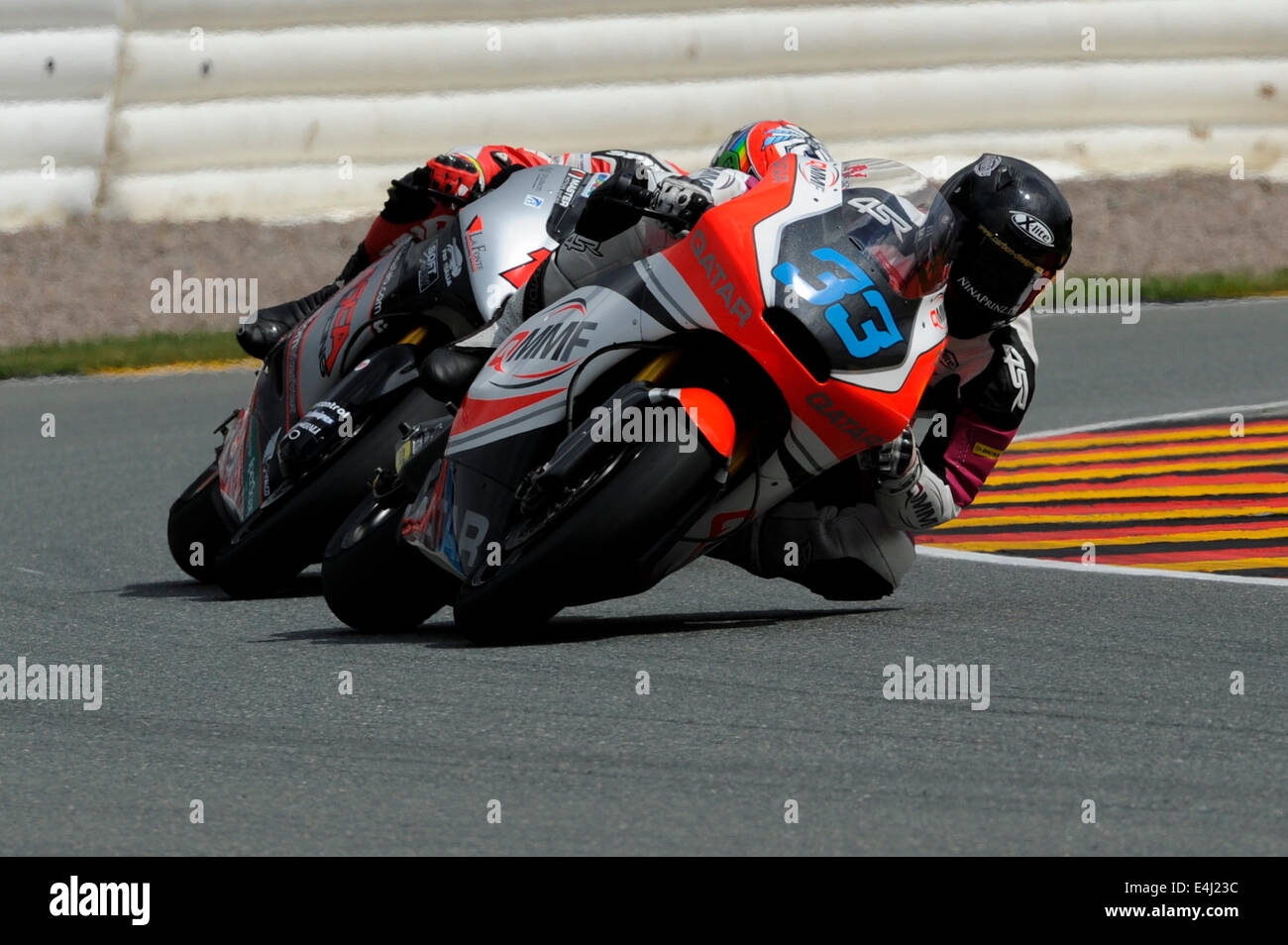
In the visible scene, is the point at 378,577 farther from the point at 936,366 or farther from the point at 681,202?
the point at 936,366

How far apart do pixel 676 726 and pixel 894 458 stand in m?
1.22

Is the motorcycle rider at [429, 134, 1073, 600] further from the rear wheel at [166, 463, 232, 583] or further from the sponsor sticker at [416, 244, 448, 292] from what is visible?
the rear wheel at [166, 463, 232, 583]

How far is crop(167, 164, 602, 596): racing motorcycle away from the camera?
645 cm

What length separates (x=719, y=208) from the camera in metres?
5.39

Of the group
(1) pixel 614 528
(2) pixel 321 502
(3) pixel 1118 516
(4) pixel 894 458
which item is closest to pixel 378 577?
(2) pixel 321 502

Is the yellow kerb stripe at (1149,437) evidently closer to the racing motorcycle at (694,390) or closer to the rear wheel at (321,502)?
the rear wheel at (321,502)

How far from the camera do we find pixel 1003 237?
573cm

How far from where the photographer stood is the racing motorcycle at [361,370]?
6.45m

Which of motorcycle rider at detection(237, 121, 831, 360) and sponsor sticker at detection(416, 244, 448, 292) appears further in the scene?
motorcycle rider at detection(237, 121, 831, 360)

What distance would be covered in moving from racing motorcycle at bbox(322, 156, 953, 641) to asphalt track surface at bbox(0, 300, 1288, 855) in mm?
315

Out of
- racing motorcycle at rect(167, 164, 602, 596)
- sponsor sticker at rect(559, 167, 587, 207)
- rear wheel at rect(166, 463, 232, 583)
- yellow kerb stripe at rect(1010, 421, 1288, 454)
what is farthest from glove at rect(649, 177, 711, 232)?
yellow kerb stripe at rect(1010, 421, 1288, 454)

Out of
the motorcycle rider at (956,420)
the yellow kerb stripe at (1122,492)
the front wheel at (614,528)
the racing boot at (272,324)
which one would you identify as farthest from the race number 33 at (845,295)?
the yellow kerb stripe at (1122,492)
